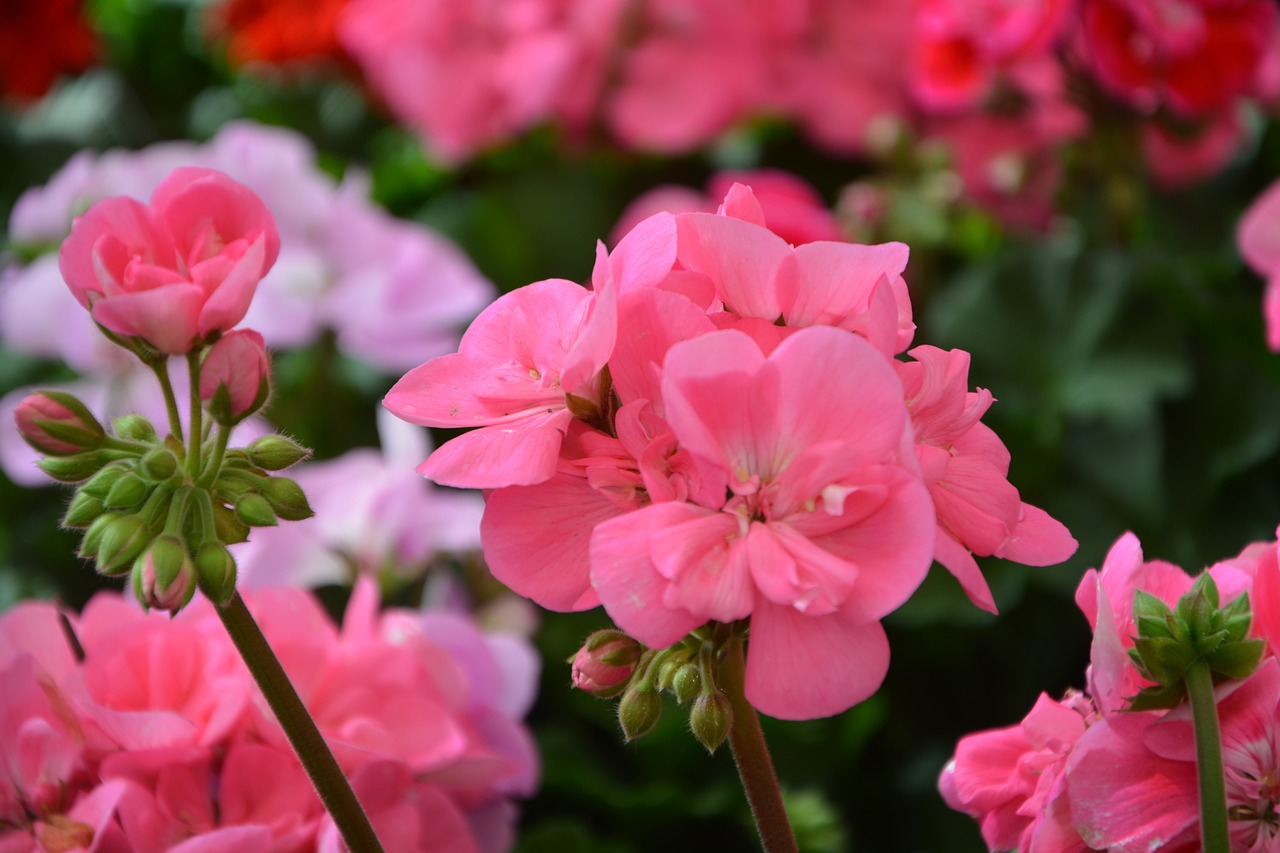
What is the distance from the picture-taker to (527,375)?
355mm

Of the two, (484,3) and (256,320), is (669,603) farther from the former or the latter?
(484,3)

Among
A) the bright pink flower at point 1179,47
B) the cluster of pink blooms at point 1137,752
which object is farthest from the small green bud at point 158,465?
the bright pink flower at point 1179,47

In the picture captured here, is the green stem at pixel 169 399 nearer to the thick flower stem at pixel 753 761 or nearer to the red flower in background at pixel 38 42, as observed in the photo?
the thick flower stem at pixel 753 761

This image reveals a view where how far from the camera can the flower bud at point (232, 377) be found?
342 millimetres

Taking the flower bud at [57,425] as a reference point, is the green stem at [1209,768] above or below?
below

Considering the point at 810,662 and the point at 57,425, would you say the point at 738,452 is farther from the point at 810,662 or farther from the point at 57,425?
the point at 57,425

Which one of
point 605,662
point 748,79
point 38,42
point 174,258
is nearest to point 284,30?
point 38,42

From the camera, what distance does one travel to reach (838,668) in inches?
11.6

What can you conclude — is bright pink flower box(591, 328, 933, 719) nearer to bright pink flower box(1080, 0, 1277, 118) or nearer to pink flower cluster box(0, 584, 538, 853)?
pink flower cluster box(0, 584, 538, 853)

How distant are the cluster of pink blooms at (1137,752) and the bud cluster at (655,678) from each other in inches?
3.9

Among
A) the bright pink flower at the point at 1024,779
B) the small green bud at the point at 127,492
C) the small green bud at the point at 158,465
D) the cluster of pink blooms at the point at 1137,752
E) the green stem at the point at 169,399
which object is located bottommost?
the bright pink flower at the point at 1024,779

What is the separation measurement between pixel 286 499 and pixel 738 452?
0.12 m

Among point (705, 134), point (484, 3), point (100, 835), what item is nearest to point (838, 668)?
point (100, 835)

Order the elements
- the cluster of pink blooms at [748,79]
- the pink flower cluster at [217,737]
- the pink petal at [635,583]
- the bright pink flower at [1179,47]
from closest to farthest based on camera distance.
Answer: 1. the pink petal at [635,583]
2. the pink flower cluster at [217,737]
3. the bright pink flower at [1179,47]
4. the cluster of pink blooms at [748,79]
